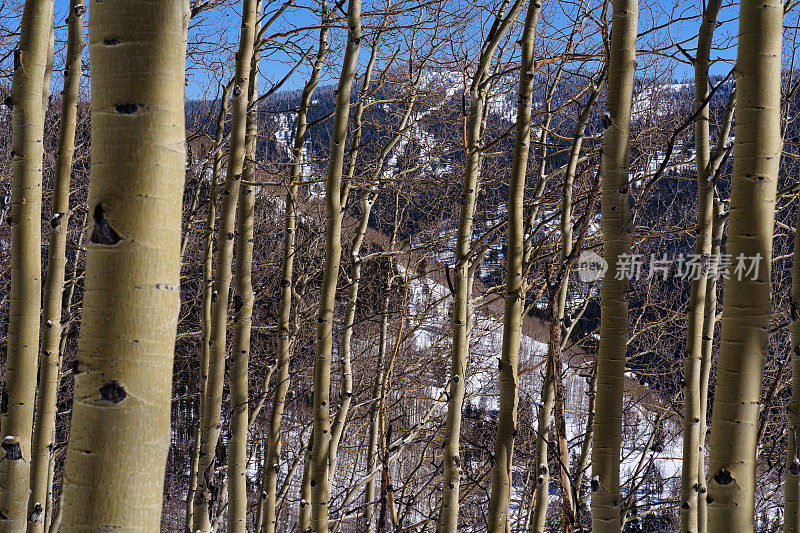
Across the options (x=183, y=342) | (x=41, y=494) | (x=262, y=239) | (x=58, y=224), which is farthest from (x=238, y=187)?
(x=183, y=342)

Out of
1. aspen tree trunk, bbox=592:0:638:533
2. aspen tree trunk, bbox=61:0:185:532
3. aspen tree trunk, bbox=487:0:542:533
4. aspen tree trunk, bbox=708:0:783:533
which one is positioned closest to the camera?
aspen tree trunk, bbox=61:0:185:532

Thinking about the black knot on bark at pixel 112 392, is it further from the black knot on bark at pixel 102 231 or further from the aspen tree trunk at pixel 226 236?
the aspen tree trunk at pixel 226 236

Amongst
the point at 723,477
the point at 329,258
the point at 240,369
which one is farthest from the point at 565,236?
the point at 240,369

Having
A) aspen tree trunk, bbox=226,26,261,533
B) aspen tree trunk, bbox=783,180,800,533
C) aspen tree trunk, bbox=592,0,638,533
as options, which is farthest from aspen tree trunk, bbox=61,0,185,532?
aspen tree trunk, bbox=783,180,800,533

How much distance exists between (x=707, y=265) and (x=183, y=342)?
32.4ft

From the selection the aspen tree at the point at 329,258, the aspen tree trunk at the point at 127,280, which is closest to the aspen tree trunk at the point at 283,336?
the aspen tree at the point at 329,258

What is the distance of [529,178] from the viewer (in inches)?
310

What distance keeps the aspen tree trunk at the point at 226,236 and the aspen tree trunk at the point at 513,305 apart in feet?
4.39

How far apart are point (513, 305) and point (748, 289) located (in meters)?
1.03

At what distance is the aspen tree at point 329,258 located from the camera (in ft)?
9.78

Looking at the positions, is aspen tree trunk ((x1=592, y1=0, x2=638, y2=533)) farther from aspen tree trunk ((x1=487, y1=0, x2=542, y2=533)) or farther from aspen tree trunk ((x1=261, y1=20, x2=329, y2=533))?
aspen tree trunk ((x1=261, y1=20, x2=329, y2=533))

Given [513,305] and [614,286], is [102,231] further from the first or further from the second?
[513,305]

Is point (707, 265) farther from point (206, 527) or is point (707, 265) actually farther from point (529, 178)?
point (529, 178)

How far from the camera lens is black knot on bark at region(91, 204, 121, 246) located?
0.88 meters
